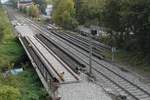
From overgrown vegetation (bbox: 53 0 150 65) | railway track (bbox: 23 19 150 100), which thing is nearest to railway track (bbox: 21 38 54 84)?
railway track (bbox: 23 19 150 100)

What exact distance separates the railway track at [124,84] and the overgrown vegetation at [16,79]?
5.69 m

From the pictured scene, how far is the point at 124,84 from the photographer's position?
28.9 meters

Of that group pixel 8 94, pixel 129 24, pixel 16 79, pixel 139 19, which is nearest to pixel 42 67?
pixel 16 79

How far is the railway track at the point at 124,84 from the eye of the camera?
25587 mm

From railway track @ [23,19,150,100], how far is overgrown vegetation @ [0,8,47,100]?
5.69 metres

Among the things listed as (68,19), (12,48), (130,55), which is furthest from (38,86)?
(68,19)

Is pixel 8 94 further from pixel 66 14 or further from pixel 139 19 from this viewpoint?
pixel 66 14

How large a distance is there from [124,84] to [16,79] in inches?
389

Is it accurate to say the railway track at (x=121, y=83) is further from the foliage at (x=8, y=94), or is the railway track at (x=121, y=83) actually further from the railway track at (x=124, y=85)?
the foliage at (x=8, y=94)

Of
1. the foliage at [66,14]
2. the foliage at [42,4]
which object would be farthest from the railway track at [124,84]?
the foliage at [42,4]

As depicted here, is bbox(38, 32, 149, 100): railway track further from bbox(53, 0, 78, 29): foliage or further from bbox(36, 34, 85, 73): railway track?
bbox(53, 0, 78, 29): foliage

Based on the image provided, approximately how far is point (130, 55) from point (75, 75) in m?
12.8

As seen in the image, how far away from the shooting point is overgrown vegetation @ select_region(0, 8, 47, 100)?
79.6ft

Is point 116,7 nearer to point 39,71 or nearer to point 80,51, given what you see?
point 80,51
